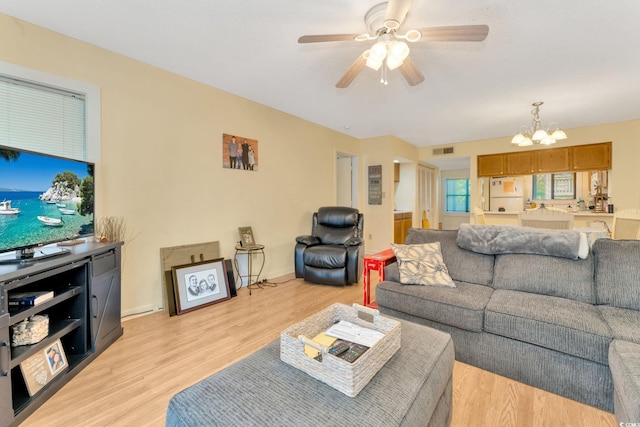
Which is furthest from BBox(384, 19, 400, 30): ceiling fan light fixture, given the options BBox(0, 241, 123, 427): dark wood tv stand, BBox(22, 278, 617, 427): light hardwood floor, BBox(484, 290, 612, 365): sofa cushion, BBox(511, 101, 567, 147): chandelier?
BBox(511, 101, 567, 147): chandelier

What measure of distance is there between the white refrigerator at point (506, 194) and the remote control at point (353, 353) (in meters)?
6.30

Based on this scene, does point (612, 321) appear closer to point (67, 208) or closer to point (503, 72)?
point (503, 72)

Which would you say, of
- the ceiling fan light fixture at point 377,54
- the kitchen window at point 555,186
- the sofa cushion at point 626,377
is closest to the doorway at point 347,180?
the ceiling fan light fixture at point 377,54

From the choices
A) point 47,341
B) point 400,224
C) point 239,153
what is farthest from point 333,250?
point 400,224

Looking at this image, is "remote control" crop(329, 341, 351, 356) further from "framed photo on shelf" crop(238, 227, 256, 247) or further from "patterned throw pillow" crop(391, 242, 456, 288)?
"framed photo on shelf" crop(238, 227, 256, 247)

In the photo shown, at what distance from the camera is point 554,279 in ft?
6.36

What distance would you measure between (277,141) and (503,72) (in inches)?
111

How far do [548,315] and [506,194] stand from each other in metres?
5.37

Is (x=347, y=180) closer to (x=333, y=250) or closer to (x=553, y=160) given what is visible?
(x=333, y=250)

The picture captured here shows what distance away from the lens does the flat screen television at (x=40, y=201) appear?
5.02ft

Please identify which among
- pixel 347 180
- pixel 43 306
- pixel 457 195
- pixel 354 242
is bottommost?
pixel 43 306

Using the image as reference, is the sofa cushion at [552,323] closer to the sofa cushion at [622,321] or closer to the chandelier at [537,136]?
the sofa cushion at [622,321]

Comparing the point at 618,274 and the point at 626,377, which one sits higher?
the point at 618,274

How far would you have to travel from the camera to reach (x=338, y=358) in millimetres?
975
